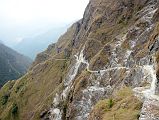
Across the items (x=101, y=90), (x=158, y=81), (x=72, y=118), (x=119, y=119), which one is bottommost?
(x=72, y=118)

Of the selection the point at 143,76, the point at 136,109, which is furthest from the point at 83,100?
the point at 136,109

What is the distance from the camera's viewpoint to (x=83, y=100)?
14950cm

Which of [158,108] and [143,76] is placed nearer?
[158,108]

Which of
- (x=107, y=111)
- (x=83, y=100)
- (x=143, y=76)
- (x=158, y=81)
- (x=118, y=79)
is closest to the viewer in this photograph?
(x=158, y=81)

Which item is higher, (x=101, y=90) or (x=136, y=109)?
(x=136, y=109)

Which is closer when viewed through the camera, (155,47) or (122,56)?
(155,47)

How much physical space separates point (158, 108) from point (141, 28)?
115433mm

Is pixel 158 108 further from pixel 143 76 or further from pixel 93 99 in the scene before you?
pixel 93 99

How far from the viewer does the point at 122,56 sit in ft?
505

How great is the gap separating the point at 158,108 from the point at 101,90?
8940 centimetres

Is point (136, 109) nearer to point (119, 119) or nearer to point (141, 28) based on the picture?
point (119, 119)

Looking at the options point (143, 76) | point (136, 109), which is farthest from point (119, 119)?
point (143, 76)

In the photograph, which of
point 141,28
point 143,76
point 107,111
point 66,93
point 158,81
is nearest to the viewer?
point 158,81

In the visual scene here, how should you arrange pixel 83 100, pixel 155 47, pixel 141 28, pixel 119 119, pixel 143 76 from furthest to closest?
1. pixel 141 28
2. pixel 83 100
3. pixel 155 47
4. pixel 143 76
5. pixel 119 119
